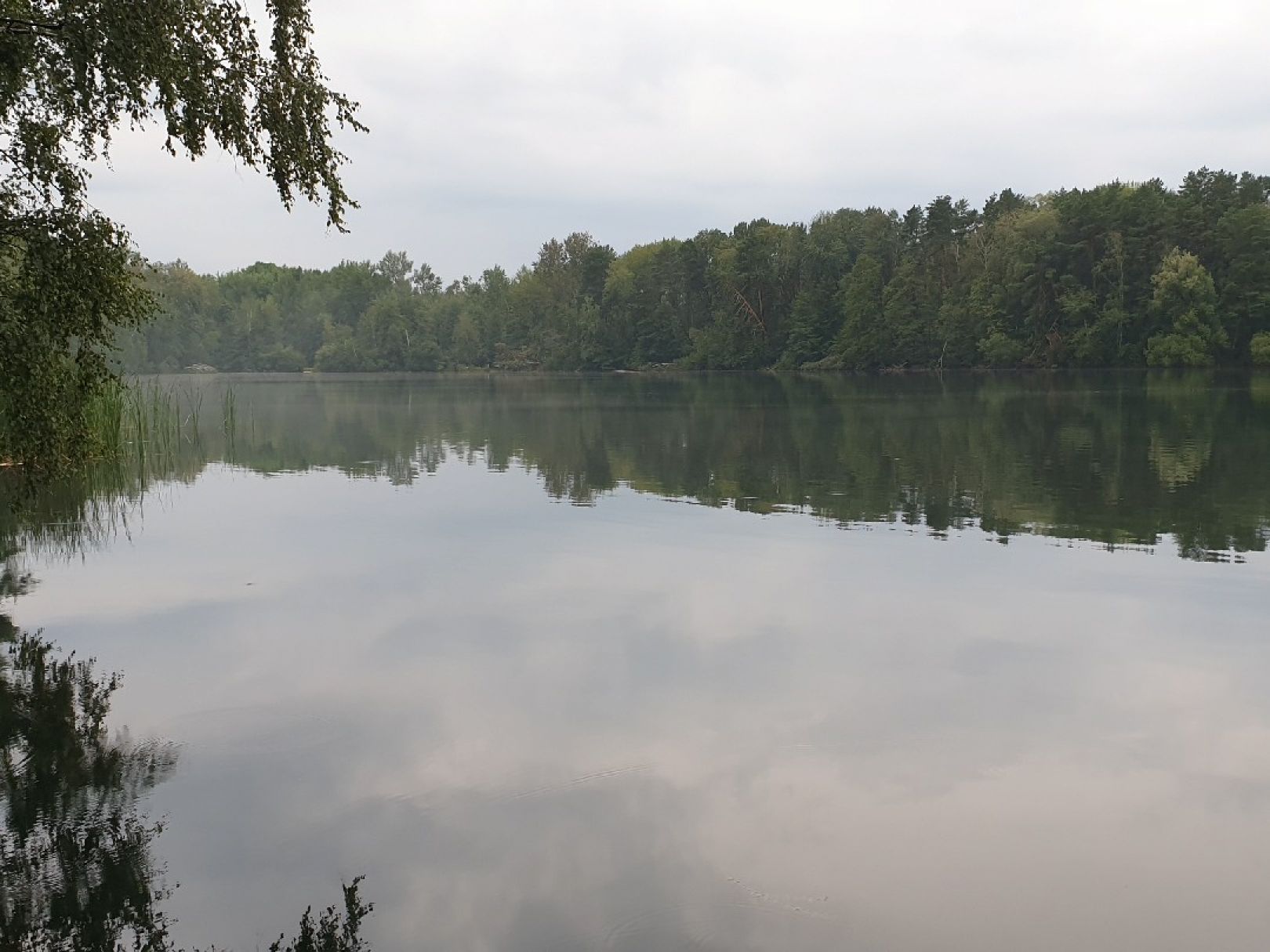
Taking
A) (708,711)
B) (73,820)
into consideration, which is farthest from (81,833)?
(708,711)

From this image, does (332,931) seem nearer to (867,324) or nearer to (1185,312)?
(1185,312)

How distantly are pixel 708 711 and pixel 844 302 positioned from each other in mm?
107671

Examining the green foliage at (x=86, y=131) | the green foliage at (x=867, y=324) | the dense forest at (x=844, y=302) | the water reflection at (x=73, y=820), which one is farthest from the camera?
the green foliage at (x=867, y=324)

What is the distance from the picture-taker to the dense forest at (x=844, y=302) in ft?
288

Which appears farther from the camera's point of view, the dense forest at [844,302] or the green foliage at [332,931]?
the dense forest at [844,302]

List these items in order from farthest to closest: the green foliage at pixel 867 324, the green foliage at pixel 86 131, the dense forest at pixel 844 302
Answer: the green foliage at pixel 867 324, the dense forest at pixel 844 302, the green foliage at pixel 86 131

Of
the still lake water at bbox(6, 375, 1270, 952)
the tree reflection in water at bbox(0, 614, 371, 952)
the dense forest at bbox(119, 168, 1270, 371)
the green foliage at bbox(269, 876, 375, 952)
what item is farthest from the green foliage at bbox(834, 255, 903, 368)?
the green foliage at bbox(269, 876, 375, 952)

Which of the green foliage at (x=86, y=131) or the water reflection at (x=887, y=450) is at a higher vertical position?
the green foliage at (x=86, y=131)

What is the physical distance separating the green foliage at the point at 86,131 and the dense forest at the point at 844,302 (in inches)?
2176

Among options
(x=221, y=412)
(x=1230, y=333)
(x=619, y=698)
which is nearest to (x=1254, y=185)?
(x=1230, y=333)

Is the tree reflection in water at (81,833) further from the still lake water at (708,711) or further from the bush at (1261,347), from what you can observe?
the bush at (1261,347)

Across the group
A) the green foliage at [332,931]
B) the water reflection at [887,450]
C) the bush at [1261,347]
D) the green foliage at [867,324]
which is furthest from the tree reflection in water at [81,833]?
the green foliage at [867,324]

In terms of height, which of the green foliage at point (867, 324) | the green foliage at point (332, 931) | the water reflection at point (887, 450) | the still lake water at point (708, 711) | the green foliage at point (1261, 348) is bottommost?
the green foliage at point (332, 931)

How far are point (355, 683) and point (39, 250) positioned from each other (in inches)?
197
